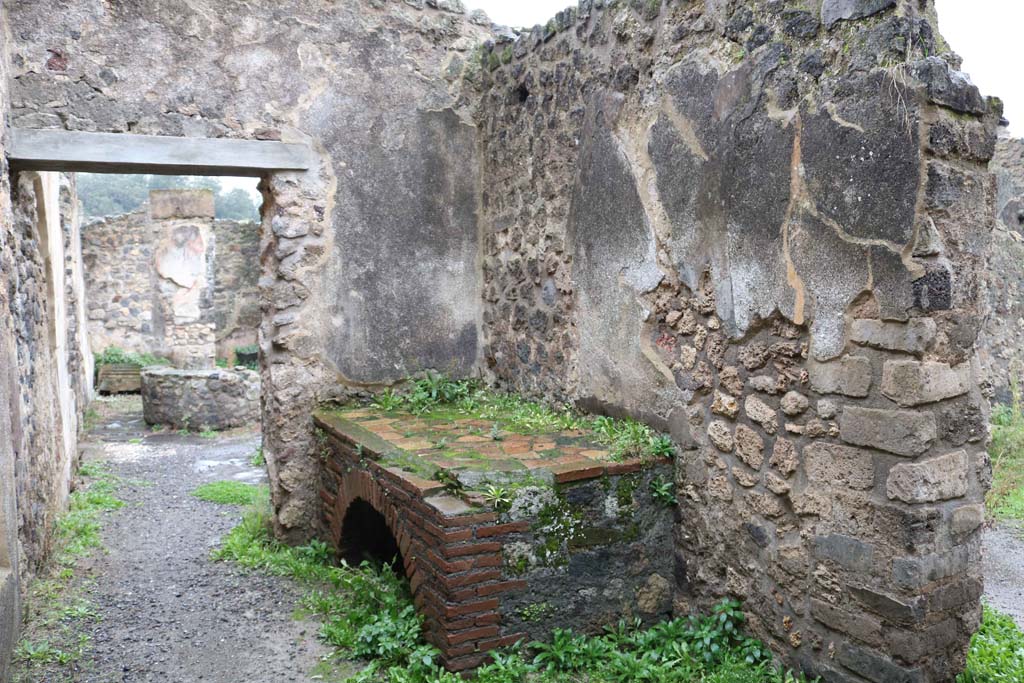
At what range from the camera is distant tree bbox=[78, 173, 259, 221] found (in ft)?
133

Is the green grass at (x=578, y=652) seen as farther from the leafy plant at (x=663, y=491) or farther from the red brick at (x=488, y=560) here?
the leafy plant at (x=663, y=491)

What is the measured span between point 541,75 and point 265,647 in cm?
334

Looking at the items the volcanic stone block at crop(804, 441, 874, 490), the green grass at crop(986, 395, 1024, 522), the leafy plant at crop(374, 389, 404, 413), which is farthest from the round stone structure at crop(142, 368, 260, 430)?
the volcanic stone block at crop(804, 441, 874, 490)

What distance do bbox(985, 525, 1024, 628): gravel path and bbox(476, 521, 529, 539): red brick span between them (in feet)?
8.10

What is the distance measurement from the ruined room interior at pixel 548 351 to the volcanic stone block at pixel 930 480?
13 mm

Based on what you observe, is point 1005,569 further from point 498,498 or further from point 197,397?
point 197,397

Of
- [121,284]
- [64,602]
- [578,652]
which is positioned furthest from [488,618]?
[121,284]

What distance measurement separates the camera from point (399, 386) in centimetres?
538

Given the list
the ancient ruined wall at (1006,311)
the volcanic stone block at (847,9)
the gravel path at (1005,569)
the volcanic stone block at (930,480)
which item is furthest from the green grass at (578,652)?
the ancient ruined wall at (1006,311)

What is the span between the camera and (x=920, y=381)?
2.64 meters

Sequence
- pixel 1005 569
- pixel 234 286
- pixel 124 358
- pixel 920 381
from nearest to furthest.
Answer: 1. pixel 920 381
2. pixel 1005 569
3. pixel 124 358
4. pixel 234 286

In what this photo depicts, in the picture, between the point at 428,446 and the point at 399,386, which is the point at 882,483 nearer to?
the point at 428,446

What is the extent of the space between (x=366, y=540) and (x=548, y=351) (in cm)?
156

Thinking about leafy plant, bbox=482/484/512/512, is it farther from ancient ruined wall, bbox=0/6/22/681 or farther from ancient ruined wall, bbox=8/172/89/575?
ancient ruined wall, bbox=8/172/89/575
